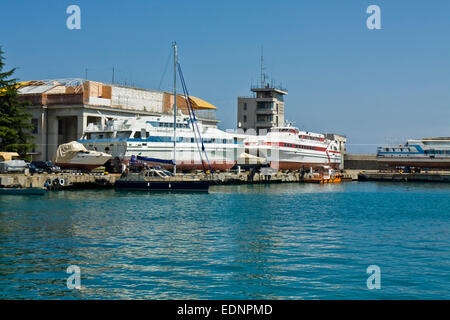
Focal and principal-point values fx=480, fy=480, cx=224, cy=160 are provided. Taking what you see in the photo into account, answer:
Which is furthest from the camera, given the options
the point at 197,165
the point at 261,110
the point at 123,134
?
the point at 261,110

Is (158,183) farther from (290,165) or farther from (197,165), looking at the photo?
(290,165)

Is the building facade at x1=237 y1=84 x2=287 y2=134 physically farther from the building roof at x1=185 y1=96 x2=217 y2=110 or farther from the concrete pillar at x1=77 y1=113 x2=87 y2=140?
the concrete pillar at x1=77 y1=113 x2=87 y2=140

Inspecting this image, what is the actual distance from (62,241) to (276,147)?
59431 millimetres

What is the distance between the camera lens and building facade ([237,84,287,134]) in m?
99.6

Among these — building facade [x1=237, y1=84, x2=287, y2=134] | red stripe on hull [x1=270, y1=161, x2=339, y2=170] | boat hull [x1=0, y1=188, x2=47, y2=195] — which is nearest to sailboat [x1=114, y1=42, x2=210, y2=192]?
boat hull [x1=0, y1=188, x2=47, y2=195]

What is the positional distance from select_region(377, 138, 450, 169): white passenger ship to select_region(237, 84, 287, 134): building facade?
2211cm

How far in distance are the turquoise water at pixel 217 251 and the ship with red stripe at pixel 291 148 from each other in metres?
41.2

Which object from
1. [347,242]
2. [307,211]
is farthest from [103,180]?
[347,242]

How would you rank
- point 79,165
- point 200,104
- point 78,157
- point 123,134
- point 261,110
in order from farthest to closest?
point 261,110 < point 200,104 < point 123,134 < point 79,165 < point 78,157

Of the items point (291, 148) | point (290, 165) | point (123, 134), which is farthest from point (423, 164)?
point (123, 134)

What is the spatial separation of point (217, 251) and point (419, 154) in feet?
263

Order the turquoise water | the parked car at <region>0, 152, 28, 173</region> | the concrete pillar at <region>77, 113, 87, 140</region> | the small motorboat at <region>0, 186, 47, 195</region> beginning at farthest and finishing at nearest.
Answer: the concrete pillar at <region>77, 113, 87, 140</region> → the parked car at <region>0, 152, 28, 173</region> → the small motorboat at <region>0, 186, 47, 195</region> → the turquoise water

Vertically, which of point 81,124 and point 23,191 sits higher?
point 81,124

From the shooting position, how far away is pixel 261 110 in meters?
100
